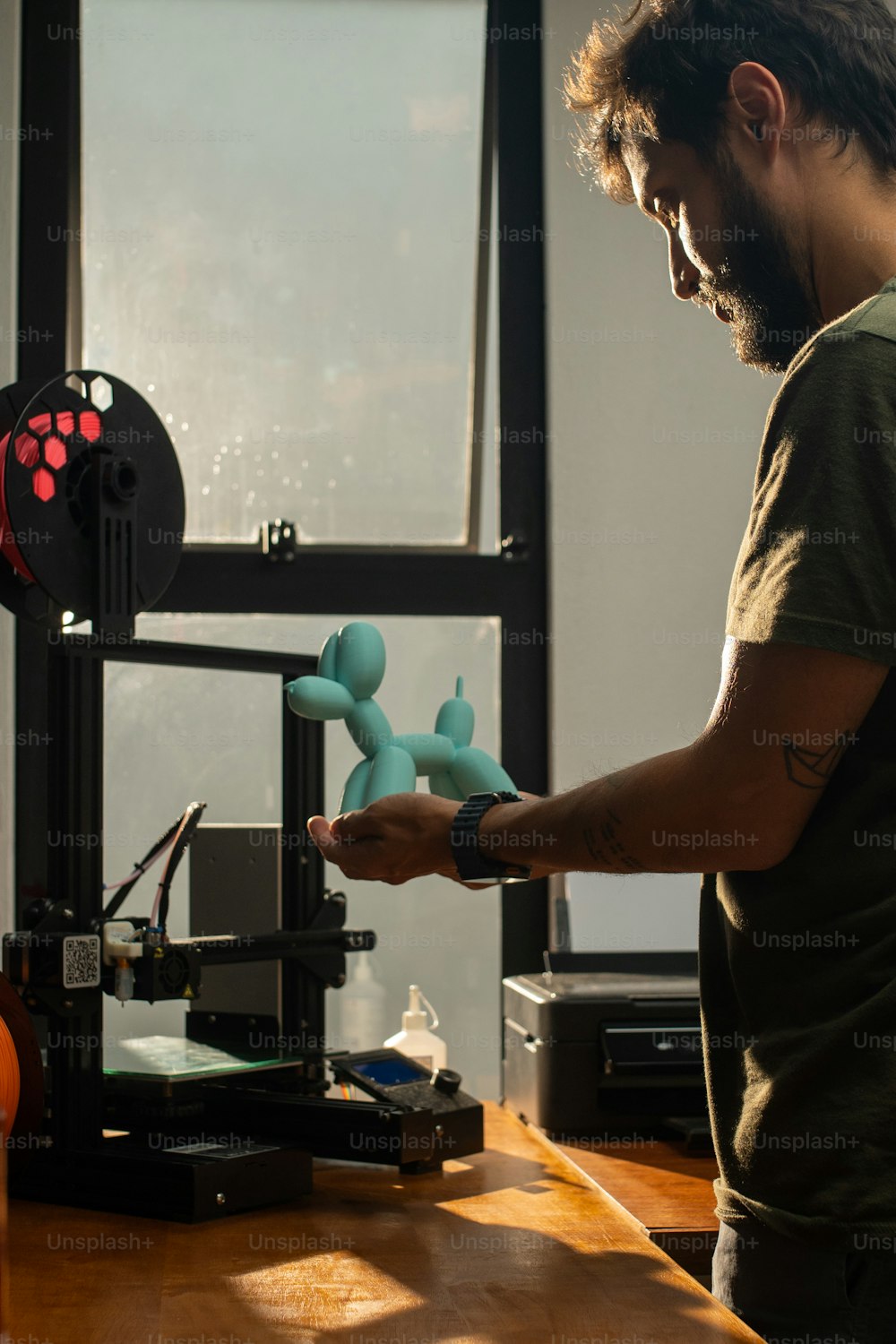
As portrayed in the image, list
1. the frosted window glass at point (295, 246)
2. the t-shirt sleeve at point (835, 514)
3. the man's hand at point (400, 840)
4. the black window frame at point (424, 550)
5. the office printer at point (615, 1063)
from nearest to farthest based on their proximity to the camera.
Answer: the t-shirt sleeve at point (835, 514), the man's hand at point (400, 840), the office printer at point (615, 1063), the black window frame at point (424, 550), the frosted window glass at point (295, 246)

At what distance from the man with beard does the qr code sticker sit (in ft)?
1.44

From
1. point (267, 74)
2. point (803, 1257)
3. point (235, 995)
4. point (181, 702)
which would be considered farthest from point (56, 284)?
point (803, 1257)

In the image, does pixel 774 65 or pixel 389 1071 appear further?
pixel 389 1071

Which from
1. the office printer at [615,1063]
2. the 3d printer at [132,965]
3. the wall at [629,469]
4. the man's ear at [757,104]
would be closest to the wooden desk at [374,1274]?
the 3d printer at [132,965]

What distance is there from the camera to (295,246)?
266 cm

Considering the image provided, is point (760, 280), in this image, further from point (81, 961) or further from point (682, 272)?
point (81, 961)

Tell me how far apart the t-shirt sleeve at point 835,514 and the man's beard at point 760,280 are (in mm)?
196

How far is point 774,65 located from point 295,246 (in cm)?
180

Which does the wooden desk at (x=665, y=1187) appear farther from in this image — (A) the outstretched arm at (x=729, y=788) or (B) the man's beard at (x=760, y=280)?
(B) the man's beard at (x=760, y=280)

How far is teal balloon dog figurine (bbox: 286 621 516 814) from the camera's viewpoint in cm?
131

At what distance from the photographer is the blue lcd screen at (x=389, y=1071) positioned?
1.65 metres

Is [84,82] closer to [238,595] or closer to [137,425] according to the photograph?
[238,595]

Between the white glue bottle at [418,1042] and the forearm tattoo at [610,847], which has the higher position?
the forearm tattoo at [610,847]

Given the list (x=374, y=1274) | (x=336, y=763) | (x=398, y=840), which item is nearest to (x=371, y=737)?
(x=398, y=840)
